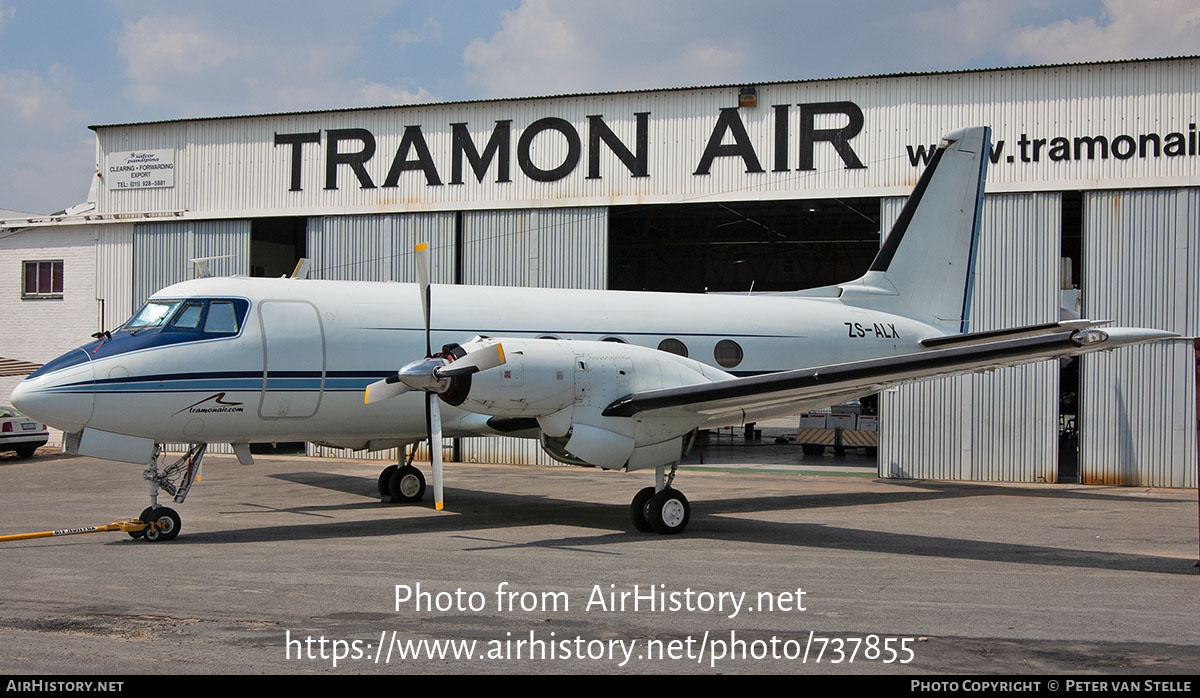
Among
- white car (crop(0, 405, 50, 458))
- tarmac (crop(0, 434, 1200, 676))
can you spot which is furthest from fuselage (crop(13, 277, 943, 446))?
white car (crop(0, 405, 50, 458))

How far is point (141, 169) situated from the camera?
28.3 m

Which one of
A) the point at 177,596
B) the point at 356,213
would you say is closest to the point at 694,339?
the point at 177,596

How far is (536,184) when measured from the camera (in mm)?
25141

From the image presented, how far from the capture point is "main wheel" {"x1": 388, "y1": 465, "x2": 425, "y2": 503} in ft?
55.3

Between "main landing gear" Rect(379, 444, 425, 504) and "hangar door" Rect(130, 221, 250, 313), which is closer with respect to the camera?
"main landing gear" Rect(379, 444, 425, 504)

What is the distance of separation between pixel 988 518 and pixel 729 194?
10.9 meters

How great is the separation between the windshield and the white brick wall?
17.3 metres

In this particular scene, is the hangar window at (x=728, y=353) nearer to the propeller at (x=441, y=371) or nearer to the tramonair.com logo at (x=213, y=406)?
the propeller at (x=441, y=371)

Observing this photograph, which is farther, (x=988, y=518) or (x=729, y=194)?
(x=729, y=194)

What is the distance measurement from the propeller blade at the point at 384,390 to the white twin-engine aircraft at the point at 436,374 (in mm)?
21

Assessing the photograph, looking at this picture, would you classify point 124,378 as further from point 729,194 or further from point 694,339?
point 729,194

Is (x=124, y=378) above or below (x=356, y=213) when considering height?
below

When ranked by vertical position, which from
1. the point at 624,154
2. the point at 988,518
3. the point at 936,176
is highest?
the point at 624,154

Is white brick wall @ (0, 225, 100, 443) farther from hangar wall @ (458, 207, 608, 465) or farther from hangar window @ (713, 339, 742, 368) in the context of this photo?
hangar window @ (713, 339, 742, 368)
